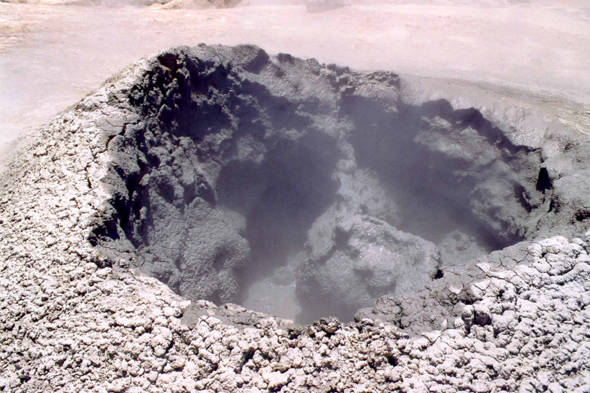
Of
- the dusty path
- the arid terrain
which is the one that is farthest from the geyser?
the dusty path

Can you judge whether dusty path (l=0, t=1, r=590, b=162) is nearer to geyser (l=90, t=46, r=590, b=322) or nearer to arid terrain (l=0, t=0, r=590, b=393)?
arid terrain (l=0, t=0, r=590, b=393)

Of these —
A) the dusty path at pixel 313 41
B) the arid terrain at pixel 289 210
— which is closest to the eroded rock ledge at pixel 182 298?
the arid terrain at pixel 289 210

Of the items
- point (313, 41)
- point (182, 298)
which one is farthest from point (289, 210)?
point (313, 41)

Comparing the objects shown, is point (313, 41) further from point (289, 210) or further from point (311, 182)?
point (289, 210)

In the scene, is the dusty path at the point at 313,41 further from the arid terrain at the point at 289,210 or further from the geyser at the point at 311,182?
the geyser at the point at 311,182

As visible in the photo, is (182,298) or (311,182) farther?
(311,182)

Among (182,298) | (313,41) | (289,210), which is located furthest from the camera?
(313,41)

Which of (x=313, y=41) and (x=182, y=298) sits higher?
(x=313, y=41)
